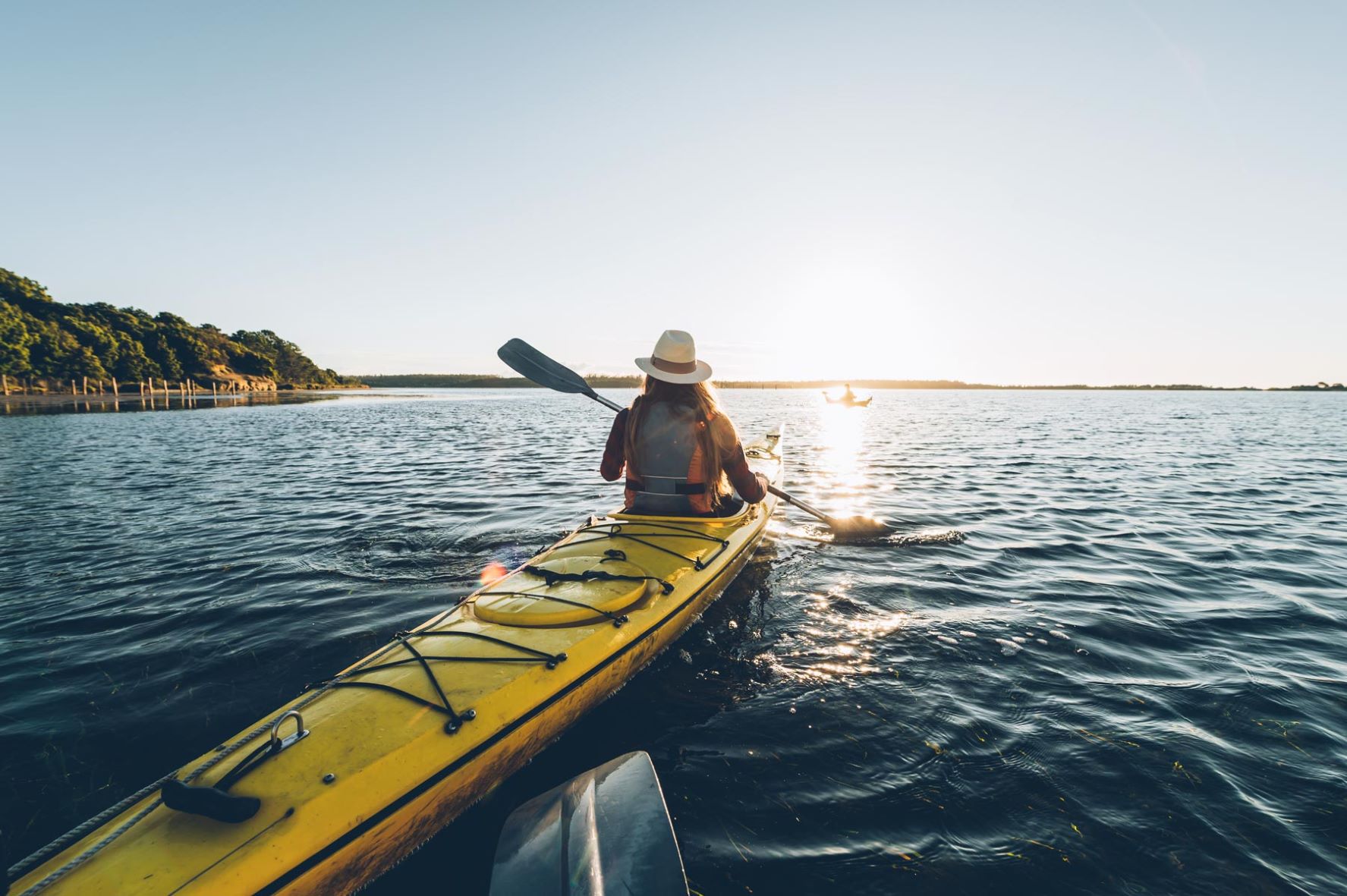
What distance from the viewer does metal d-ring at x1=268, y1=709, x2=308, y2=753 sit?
2.68m

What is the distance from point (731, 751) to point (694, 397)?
3.13 meters

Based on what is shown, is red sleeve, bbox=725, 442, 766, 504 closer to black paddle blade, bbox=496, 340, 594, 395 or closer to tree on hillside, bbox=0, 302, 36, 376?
black paddle blade, bbox=496, 340, 594, 395

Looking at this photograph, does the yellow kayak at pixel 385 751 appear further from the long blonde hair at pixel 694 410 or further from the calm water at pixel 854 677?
the long blonde hair at pixel 694 410

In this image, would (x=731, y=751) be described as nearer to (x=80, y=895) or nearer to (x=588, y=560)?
(x=588, y=560)

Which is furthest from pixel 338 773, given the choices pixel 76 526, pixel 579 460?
pixel 579 460

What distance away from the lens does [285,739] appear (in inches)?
110

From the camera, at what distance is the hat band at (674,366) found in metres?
5.52

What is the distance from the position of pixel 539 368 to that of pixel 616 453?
269 centimetres

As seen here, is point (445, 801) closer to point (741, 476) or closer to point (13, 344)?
point (741, 476)

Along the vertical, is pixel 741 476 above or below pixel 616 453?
below

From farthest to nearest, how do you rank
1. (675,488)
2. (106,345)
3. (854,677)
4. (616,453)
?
(106,345)
(616,453)
(675,488)
(854,677)

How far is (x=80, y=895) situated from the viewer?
203 centimetres

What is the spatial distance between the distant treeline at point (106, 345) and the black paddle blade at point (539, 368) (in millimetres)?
76457

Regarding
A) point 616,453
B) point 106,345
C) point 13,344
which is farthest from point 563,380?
point 106,345
